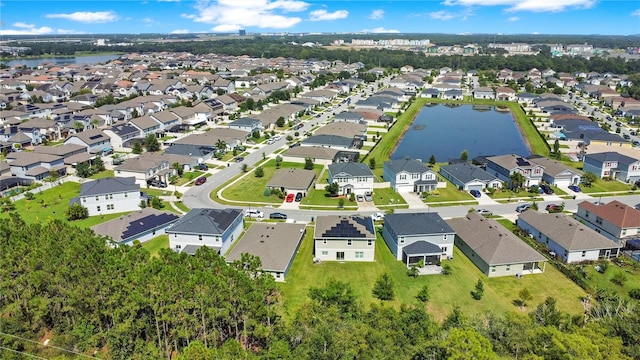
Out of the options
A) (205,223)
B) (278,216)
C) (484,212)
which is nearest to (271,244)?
(205,223)

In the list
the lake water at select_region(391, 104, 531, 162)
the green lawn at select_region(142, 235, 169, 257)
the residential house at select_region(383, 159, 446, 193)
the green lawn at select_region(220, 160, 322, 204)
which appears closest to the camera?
the green lawn at select_region(142, 235, 169, 257)

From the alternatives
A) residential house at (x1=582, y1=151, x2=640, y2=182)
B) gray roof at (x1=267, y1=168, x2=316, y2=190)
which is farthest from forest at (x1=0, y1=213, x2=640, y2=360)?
residential house at (x1=582, y1=151, x2=640, y2=182)

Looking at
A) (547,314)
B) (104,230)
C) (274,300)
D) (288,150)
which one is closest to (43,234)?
(104,230)

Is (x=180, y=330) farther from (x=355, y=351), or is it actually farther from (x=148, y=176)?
(x=148, y=176)

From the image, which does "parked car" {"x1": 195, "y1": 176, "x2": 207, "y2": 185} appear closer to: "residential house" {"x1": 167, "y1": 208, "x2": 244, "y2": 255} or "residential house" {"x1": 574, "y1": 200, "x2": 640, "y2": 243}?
"residential house" {"x1": 167, "y1": 208, "x2": 244, "y2": 255}

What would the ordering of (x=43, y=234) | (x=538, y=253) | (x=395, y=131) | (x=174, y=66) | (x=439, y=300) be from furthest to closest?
1. (x=174, y=66)
2. (x=395, y=131)
3. (x=538, y=253)
4. (x=439, y=300)
5. (x=43, y=234)

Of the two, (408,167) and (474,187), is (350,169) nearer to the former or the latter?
(408,167)

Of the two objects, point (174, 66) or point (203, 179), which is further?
point (174, 66)
